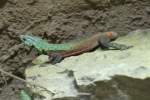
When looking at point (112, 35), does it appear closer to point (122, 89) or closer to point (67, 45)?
point (67, 45)

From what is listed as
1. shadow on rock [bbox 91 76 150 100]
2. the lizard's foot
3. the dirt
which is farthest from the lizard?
shadow on rock [bbox 91 76 150 100]

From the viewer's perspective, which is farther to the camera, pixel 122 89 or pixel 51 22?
pixel 51 22

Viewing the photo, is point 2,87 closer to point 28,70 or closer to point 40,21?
point 28,70

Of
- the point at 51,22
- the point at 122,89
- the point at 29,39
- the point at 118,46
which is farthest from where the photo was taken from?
the point at 51,22

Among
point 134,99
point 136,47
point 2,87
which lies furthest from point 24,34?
point 134,99

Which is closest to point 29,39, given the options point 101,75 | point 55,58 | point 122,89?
point 55,58

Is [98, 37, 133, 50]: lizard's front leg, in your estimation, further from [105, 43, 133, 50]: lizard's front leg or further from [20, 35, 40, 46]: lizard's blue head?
[20, 35, 40, 46]: lizard's blue head
